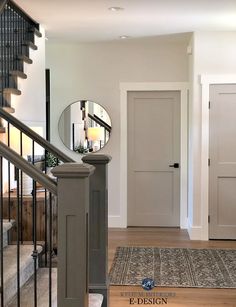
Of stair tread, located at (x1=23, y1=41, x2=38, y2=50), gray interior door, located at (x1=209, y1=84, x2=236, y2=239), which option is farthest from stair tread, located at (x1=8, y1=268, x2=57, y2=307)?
gray interior door, located at (x1=209, y1=84, x2=236, y2=239)

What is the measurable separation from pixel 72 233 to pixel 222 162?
4.29 meters

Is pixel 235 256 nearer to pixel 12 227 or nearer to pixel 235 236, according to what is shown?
pixel 235 236

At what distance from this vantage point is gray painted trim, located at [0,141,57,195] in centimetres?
219

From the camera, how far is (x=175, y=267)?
4875 millimetres

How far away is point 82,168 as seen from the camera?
2.10 m

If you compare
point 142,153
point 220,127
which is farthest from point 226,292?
point 142,153

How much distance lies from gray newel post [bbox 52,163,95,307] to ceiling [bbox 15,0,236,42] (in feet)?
9.80

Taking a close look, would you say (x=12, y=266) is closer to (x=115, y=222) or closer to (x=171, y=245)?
(x=171, y=245)

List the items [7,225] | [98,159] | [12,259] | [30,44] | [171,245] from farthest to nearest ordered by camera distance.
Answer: [171,245] → [30,44] → [7,225] → [12,259] → [98,159]

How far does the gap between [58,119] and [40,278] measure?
397 cm

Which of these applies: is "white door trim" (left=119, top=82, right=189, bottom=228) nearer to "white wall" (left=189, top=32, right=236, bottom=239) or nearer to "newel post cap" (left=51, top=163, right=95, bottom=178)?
"white wall" (left=189, top=32, right=236, bottom=239)

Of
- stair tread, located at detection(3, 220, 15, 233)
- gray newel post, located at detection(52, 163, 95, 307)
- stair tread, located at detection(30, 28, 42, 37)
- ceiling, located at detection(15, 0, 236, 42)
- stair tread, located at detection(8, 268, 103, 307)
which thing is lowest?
stair tread, located at detection(8, 268, 103, 307)

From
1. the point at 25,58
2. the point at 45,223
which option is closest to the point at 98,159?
the point at 45,223

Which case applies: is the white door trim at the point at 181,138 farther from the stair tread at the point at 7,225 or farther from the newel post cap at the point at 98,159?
the newel post cap at the point at 98,159
